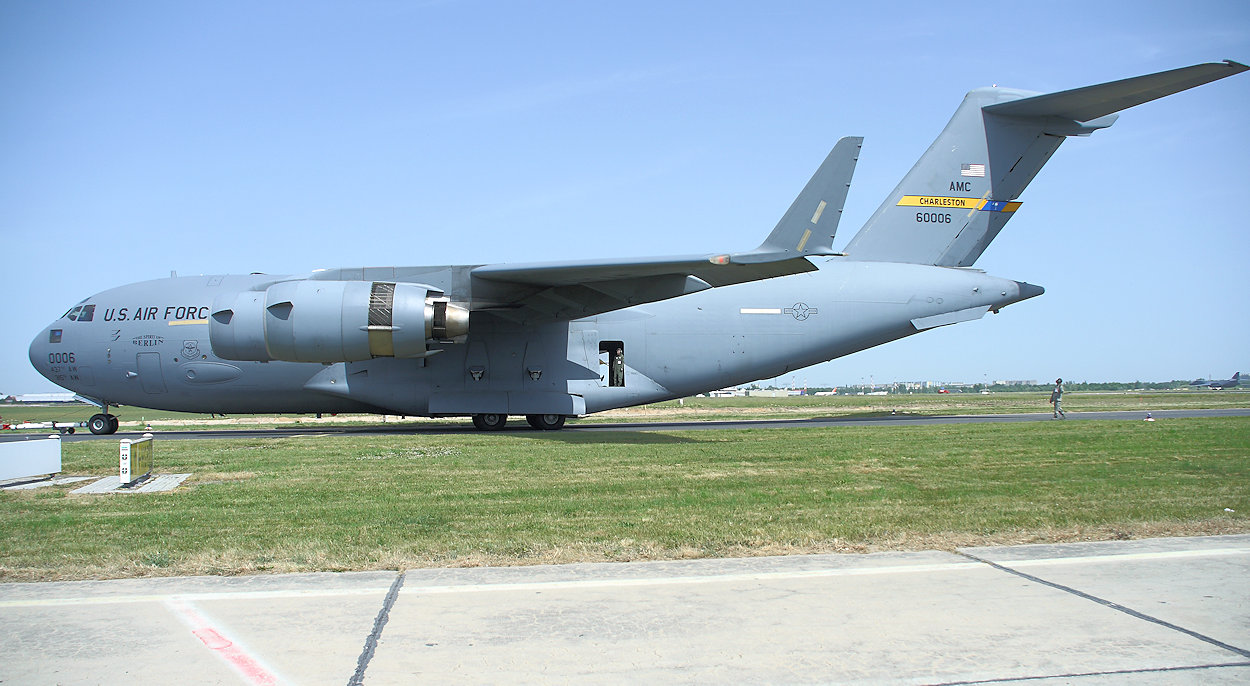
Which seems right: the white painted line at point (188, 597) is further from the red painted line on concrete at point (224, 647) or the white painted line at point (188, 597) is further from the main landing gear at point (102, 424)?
the main landing gear at point (102, 424)

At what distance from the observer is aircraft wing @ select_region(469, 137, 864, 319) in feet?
46.0

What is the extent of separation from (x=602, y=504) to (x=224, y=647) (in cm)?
425

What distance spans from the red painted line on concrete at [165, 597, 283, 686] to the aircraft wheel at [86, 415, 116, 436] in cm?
1798

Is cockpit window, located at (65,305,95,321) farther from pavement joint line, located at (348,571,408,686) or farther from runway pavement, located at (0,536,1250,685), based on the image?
pavement joint line, located at (348,571,408,686)

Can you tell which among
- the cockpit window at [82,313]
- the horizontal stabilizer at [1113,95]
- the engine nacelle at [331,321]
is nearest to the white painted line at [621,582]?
the engine nacelle at [331,321]

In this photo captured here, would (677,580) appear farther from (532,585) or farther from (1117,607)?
(1117,607)

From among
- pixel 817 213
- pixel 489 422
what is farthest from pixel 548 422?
pixel 817 213

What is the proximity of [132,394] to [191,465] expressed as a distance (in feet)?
28.3

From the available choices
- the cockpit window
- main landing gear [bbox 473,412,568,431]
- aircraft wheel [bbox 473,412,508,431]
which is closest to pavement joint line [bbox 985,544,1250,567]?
main landing gear [bbox 473,412,568,431]

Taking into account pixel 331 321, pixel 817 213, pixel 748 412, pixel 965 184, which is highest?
pixel 965 184

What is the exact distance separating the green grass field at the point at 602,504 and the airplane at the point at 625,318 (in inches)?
174

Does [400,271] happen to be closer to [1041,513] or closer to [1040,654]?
[1041,513]

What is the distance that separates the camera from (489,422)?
19250 millimetres

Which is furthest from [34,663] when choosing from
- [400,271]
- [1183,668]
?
[400,271]
